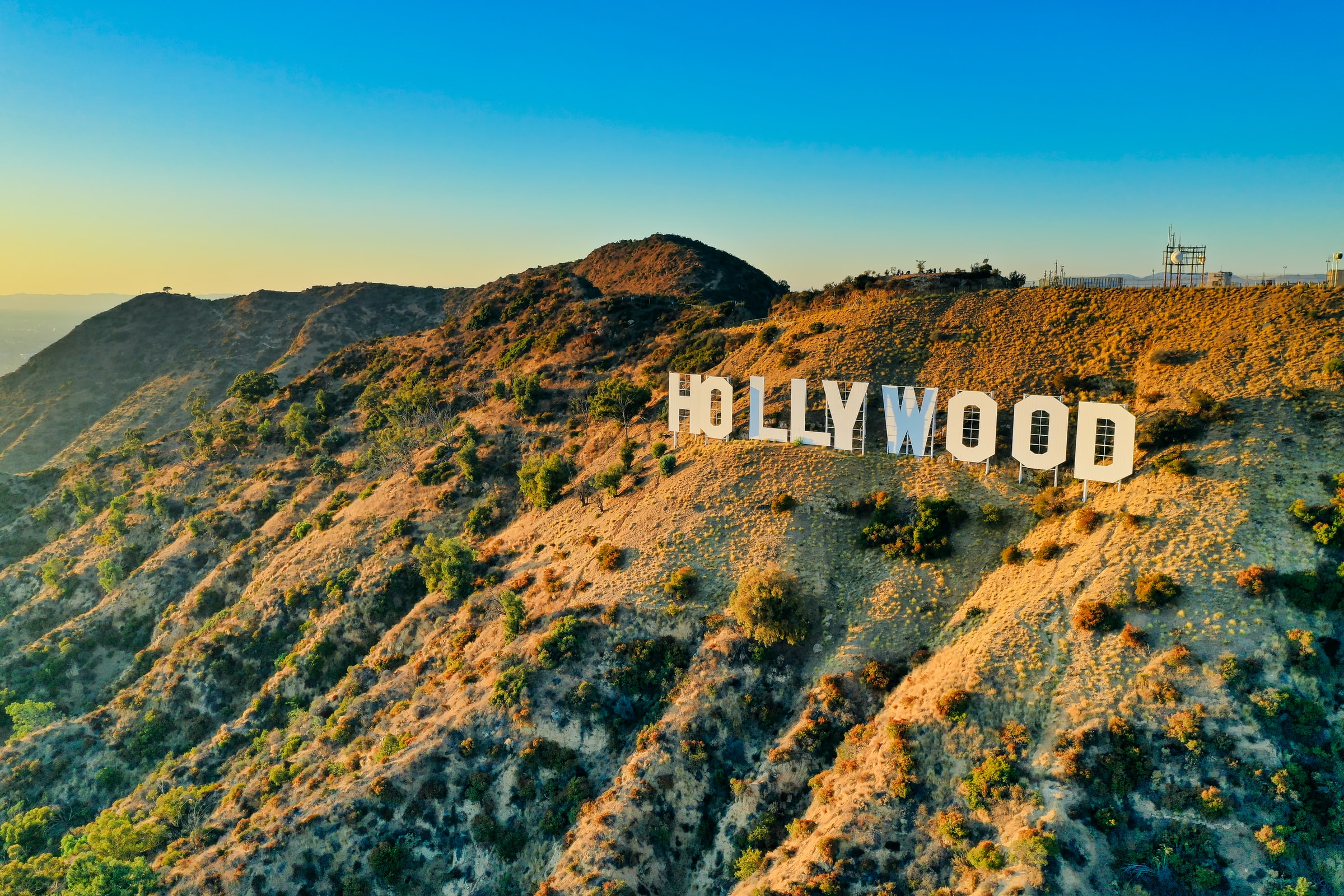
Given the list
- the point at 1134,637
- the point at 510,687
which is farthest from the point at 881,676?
the point at 510,687

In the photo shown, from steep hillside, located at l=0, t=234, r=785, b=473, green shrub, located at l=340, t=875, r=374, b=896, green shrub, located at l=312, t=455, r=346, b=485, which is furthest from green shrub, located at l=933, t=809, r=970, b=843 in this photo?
steep hillside, located at l=0, t=234, r=785, b=473

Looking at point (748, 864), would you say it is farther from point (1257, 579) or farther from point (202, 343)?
point (202, 343)

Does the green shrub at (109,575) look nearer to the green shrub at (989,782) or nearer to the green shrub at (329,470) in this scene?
the green shrub at (329,470)

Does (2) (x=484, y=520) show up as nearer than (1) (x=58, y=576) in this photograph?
Yes

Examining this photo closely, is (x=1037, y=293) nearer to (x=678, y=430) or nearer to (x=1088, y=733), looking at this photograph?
(x=678, y=430)

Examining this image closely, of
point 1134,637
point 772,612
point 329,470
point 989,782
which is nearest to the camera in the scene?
point 989,782

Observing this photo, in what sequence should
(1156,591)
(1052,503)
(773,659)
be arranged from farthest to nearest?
(1052,503) → (773,659) → (1156,591)

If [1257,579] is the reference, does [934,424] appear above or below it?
above

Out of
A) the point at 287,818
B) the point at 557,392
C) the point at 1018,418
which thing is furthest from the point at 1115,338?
the point at 287,818
